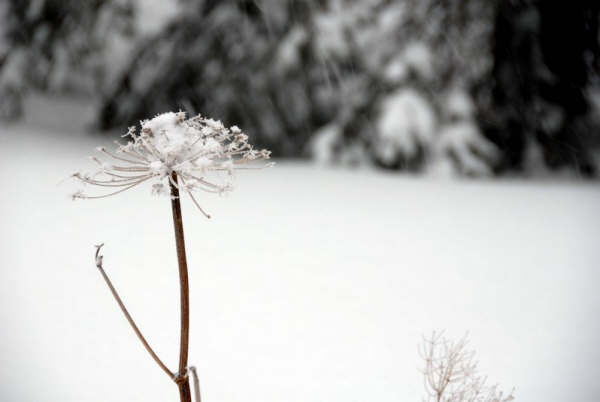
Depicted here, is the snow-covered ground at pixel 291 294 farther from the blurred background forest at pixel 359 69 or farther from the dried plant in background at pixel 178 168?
the blurred background forest at pixel 359 69

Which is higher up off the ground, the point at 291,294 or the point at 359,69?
the point at 359,69

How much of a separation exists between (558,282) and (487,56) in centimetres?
336

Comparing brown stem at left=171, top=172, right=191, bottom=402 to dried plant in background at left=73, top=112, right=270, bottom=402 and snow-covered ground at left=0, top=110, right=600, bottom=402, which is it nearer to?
dried plant in background at left=73, top=112, right=270, bottom=402

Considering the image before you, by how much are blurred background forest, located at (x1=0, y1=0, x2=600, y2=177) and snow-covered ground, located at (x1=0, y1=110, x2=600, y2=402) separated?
4.80 feet

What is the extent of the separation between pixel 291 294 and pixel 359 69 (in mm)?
3678

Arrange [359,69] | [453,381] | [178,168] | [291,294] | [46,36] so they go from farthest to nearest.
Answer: [359,69] → [46,36] → [291,294] → [453,381] → [178,168]

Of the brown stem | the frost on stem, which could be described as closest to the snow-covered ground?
the frost on stem

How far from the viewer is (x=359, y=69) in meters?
5.03

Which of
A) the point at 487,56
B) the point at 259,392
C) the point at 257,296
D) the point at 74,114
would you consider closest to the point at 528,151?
the point at 487,56

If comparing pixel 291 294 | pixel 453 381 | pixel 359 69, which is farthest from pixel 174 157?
pixel 359 69

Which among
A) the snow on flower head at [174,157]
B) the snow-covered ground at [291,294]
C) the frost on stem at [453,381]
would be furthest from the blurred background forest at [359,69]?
the snow on flower head at [174,157]

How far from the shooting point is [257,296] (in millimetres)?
1994

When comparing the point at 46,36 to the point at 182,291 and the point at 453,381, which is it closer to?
the point at 182,291

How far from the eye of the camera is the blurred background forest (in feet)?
15.4
